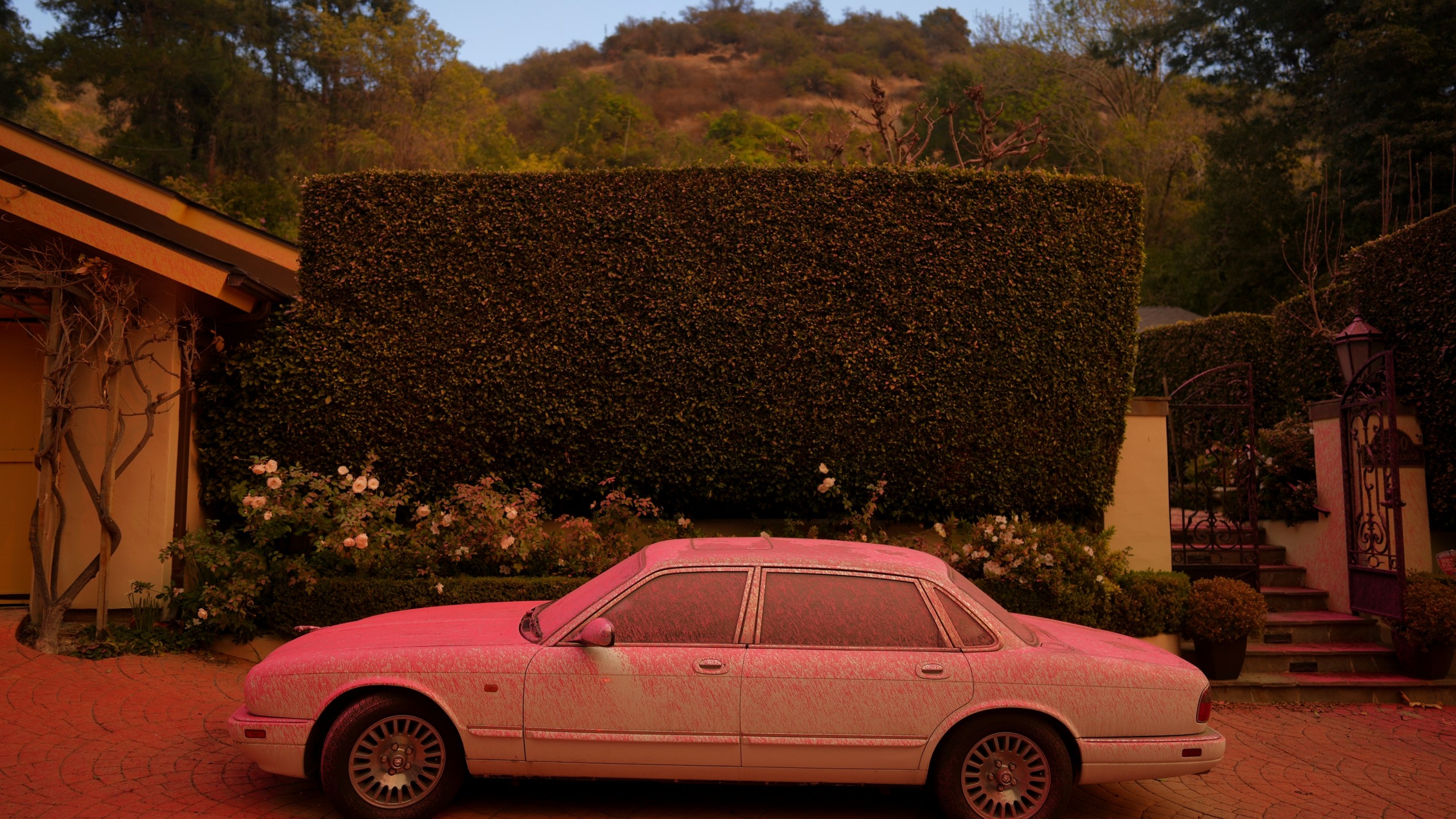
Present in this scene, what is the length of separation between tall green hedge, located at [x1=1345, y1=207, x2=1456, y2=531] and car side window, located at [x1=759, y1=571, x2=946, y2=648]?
7.07 metres

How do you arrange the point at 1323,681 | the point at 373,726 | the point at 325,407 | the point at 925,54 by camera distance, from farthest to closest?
the point at 925,54
the point at 325,407
the point at 1323,681
the point at 373,726

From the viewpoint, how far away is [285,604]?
7281 millimetres

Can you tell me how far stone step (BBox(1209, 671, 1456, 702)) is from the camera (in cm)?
745

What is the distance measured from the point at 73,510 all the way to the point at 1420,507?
1200 cm

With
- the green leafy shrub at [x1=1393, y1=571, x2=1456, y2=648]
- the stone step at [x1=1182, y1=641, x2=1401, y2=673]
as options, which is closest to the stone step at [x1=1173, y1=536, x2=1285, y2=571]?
the stone step at [x1=1182, y1=641, x2=1401, y2=673]

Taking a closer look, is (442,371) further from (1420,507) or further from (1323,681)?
(1420,507)

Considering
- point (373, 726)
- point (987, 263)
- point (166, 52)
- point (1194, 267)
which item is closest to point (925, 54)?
point (1194, 267)

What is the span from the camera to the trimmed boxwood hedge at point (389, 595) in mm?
7164

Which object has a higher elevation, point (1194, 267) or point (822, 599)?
point (1194, 267)

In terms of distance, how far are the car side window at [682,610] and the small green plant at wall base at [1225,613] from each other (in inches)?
194

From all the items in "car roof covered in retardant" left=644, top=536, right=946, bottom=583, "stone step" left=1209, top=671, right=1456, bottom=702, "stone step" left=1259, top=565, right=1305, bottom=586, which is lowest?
"stone step" left=1209, top=671, right=1456, bottom=702

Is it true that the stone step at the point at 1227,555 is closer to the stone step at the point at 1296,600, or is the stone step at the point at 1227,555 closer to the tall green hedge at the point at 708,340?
the stone step at the point at 1296,600

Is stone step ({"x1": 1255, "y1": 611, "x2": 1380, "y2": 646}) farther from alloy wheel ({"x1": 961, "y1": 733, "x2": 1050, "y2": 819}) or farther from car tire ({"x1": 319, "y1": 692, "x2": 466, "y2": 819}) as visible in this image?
car tire ({"x1": 319, "y1": 692, "x2": 466, "y2": 819})

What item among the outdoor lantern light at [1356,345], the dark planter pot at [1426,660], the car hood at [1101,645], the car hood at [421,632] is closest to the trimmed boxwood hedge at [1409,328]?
the outdoor lantern light at [1356,345]
